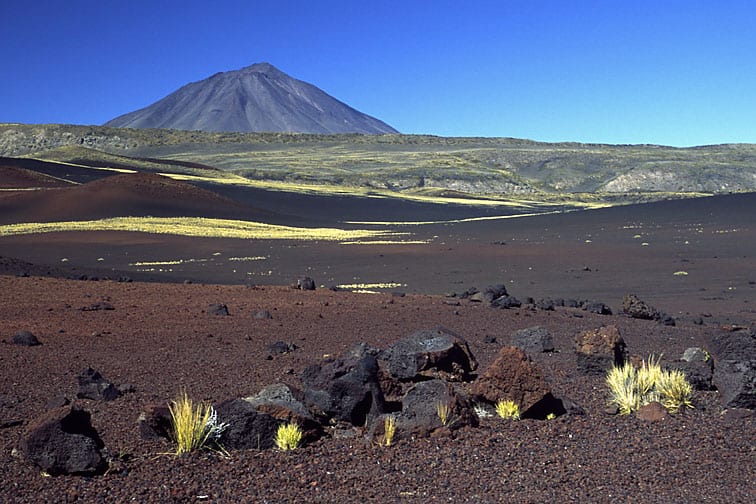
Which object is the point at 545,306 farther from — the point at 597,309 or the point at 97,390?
the point at 97,390

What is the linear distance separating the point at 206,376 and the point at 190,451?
9.93 ft

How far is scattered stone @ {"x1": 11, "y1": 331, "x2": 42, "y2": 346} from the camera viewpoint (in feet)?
35.6

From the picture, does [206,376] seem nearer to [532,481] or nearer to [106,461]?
[106,461]

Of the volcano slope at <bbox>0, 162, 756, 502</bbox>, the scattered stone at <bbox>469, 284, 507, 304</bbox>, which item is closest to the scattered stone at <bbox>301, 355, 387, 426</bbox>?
the volcano slope at <bbox>0, 162, 756, 502</bbox>

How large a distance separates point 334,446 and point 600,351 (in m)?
3.89

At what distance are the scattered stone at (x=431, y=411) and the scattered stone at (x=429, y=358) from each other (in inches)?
79.6

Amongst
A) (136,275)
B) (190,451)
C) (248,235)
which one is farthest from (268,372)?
(248,235)

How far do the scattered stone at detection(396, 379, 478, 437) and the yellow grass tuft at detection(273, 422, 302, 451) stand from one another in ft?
2.59

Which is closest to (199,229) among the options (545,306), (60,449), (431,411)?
(545,306)

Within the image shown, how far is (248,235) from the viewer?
43.9 metres

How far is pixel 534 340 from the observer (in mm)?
11195

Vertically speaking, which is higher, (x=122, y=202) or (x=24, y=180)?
(x=24, y=180)

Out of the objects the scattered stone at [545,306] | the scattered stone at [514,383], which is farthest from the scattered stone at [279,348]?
the scattered stone at [545,306]

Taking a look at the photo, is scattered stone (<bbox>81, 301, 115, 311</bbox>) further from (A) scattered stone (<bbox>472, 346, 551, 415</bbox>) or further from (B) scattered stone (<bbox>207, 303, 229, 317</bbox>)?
(A) scattered stone (<bbox>472, 346, 551, 415</bbox>)
